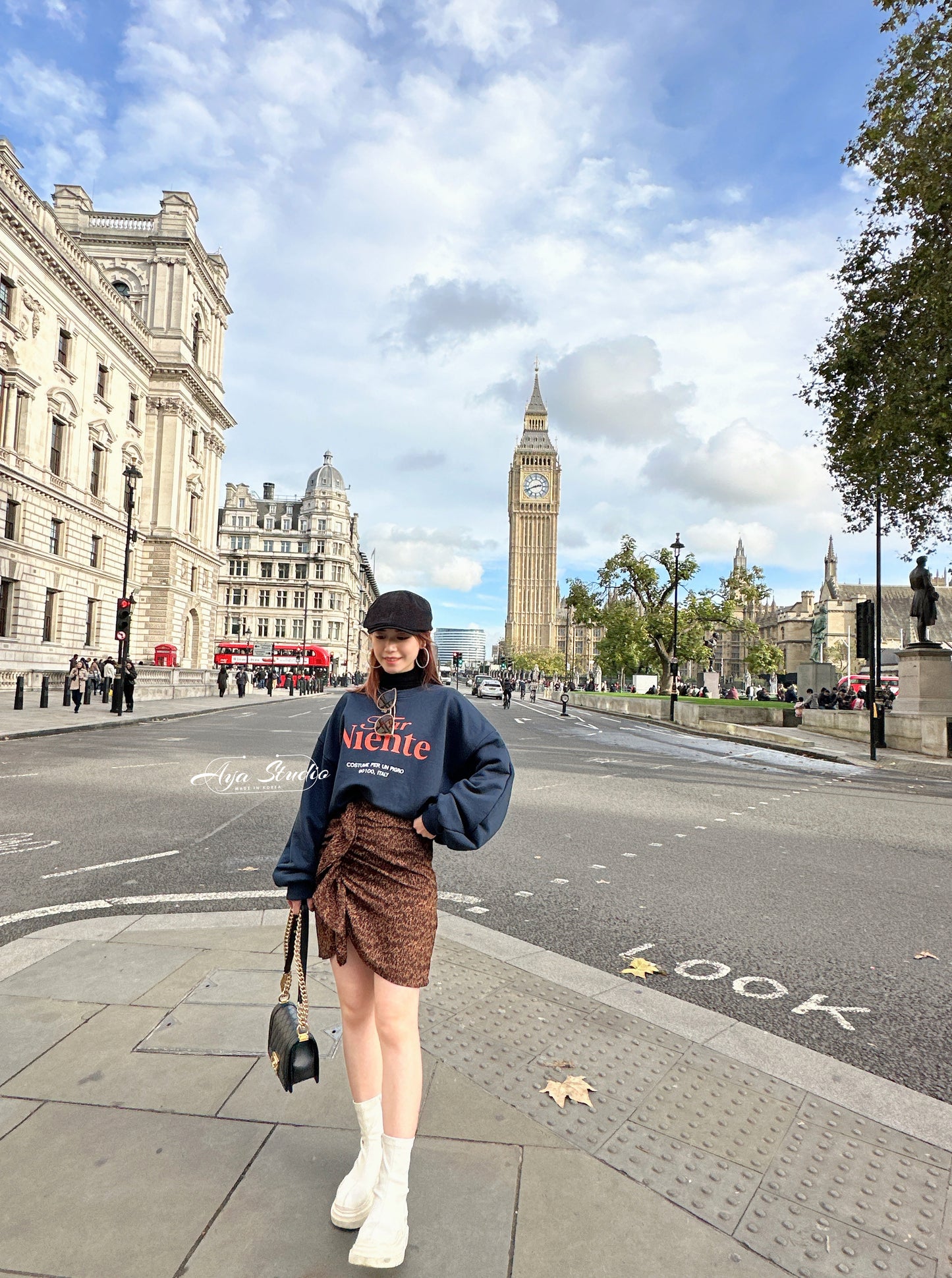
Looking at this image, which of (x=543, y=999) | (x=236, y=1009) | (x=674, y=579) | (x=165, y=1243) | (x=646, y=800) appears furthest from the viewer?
(x=674, y=579)

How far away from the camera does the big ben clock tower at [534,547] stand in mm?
167250

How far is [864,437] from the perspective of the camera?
64.5 ft

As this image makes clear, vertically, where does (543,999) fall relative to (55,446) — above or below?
below

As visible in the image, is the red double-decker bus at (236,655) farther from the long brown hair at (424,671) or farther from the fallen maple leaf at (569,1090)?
the long brown hair at (424,671)

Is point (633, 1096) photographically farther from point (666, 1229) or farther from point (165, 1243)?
point (165, 1243)

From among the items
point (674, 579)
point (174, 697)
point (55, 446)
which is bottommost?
point (174, 697)

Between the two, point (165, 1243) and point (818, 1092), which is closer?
point (165, 1243)

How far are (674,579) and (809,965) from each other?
145 ft

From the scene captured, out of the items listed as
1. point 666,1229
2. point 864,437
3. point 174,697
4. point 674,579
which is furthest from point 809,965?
point 674,579

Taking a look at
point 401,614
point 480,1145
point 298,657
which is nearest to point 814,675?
point 480,1145

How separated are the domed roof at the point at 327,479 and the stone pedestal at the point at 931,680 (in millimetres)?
95982

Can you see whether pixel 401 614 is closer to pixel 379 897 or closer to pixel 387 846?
pixel 387 846

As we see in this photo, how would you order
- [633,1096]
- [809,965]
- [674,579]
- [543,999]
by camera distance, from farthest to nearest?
[674,579]
[809,965]
[543,999]
[633,1096]

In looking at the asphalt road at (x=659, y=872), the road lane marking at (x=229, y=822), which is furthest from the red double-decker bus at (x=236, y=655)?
the road lane marking at (x=229, y=822)
